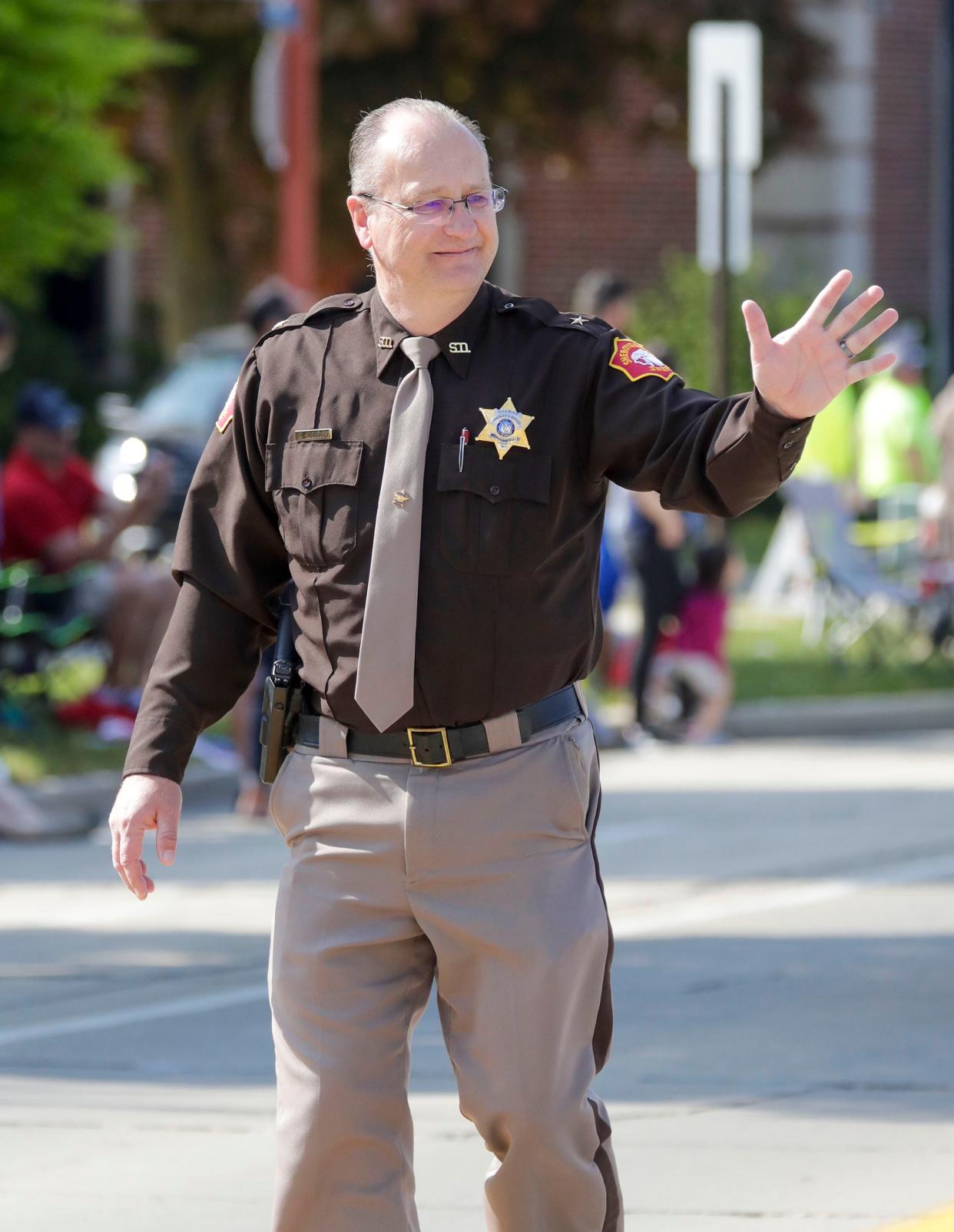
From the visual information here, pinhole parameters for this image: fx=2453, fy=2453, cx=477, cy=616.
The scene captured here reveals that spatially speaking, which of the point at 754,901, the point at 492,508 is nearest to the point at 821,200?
the point at 754,901

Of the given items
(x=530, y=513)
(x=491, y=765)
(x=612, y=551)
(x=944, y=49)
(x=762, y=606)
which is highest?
(x=944, y=49)

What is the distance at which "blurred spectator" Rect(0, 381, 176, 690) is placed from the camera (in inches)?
465

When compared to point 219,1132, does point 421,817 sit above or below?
above

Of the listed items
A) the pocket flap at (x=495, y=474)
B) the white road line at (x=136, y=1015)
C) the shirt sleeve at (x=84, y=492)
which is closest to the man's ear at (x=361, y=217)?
the pocket flap at (x=495, y=474)

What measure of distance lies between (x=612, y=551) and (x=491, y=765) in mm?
8504

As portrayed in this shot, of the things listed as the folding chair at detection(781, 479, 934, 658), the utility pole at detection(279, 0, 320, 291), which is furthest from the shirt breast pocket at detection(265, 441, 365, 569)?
the utility pole at detection(279, 0, 320, 291)

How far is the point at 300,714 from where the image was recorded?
12.8 feet

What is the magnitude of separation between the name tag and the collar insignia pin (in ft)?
0.79

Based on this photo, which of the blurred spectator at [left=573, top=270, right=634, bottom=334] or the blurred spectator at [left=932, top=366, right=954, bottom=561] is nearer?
the blurred spectator at [left=573, top=270, right=634, bottom=334]

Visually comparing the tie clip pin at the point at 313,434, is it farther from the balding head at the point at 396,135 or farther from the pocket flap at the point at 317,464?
the balding head at the point at 396,135

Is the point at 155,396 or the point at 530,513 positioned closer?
the point at 530,513

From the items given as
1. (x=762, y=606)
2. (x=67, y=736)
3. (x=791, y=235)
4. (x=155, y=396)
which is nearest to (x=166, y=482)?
(x=67, y=736)

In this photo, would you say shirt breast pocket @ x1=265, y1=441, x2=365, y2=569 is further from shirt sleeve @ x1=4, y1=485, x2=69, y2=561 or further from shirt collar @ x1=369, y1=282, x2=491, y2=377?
shirt sleeve @ x1=4, y1=485, x2=69, y2=561

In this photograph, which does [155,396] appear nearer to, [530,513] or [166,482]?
[166,482]
